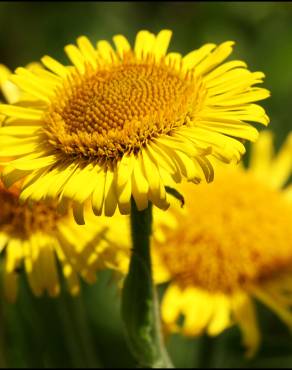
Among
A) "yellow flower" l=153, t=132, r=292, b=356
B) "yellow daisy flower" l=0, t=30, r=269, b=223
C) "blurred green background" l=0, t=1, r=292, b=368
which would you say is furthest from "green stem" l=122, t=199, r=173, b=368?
"blurred green background" l=0, t=1, r=292, b=368

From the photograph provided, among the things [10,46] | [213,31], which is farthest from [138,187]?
[10,46]

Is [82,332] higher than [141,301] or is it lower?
lower

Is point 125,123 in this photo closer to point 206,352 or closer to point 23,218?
point 23,218

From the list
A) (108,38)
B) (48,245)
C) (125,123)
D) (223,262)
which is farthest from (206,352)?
(108,38)

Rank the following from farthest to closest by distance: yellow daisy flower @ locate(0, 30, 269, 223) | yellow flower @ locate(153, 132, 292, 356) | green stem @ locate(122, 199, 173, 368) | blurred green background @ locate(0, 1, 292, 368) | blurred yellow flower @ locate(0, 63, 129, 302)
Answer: blurred green background @ locate(0, 1, 292, 368), yellow flower @ locate(153, 132, 292, 356), blurred yellow flower @ locate(0, 63, 129, 302), green stem @ locate(122, 199, 173, 368), yellow daisy flower @ locate(0, 30, 269, 223)

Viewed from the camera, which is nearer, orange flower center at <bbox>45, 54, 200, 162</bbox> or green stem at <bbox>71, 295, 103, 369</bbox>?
orange flower center at <bbox>45, 54, 200, 162</bbox>

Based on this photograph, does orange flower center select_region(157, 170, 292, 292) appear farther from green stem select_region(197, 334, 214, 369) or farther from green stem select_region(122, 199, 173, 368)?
green stem select_region(122, 199, 173, 368)
